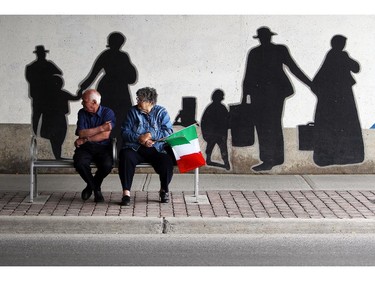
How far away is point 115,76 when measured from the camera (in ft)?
39.4

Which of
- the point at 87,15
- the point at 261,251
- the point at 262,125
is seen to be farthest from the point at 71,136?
the point at 261,251

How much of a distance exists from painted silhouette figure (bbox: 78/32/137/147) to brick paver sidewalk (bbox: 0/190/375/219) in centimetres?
189

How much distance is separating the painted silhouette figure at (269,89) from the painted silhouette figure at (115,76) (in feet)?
5.31

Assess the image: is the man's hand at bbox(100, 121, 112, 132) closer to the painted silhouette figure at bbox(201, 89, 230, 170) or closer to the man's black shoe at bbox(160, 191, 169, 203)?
the man's black shoe at bbox(160, 191, 169, 203)

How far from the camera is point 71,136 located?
12.1 metres

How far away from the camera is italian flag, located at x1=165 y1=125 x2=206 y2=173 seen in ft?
32.1

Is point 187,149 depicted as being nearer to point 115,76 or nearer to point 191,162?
point 191,162

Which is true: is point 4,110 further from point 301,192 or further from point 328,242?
point 328,242

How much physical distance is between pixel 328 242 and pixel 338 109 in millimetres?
4143

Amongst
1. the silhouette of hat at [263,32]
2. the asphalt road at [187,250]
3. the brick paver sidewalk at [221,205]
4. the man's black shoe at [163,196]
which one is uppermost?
the silhouette of hat at [263,32]

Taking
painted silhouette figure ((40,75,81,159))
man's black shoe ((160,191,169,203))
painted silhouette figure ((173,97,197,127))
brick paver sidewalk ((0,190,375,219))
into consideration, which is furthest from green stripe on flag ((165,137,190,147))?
painted silhouette figure ((40,75,81,159))

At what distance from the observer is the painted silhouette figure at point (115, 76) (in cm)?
1198

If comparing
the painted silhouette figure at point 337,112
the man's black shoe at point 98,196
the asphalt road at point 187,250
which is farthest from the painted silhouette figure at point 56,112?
the asphalt road at point 187,250

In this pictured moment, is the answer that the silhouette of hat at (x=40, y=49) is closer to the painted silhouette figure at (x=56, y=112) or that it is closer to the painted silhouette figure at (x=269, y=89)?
the painted silhouette figure at (x=56, y=112)
